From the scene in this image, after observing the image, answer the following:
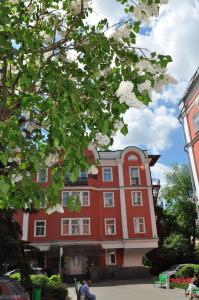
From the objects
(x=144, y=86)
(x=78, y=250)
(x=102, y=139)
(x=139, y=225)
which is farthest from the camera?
(x=139, y=225)

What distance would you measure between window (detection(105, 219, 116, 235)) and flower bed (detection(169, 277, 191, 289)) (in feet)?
36.9

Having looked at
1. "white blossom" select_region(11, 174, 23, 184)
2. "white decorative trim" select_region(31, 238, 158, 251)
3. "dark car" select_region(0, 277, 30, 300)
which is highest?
"white decorative trim" select_region(31, 238, 158, 251)

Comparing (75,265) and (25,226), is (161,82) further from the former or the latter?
(75,265)

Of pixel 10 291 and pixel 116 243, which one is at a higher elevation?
pixel 116 243

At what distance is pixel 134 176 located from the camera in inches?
1559

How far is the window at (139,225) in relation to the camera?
36.9 metres

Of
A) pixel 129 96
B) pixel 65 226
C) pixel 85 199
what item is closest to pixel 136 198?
pixel 85 199

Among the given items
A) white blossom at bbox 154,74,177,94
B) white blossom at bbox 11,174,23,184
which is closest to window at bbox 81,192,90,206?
white blossom at bbox 11,174,23,184

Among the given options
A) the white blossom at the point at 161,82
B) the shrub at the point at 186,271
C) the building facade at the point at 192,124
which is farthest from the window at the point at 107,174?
the white blossom at the point at 161,82

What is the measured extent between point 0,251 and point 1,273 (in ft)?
4.06

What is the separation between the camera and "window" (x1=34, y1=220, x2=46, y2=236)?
3631 centimetres

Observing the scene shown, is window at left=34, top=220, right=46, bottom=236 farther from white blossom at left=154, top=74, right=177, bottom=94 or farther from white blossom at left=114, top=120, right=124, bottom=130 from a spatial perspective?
white blossom at left=154, top=74, right=177, bottom=94

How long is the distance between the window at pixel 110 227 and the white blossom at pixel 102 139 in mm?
33114

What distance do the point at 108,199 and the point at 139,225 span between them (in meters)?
4.59
